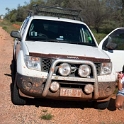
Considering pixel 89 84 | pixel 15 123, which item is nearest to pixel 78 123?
pixel 89 84

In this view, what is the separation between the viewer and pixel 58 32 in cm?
716

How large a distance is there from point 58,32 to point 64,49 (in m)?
1.19

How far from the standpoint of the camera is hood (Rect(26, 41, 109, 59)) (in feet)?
18.8

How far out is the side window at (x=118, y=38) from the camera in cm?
775

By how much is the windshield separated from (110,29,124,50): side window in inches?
25.4

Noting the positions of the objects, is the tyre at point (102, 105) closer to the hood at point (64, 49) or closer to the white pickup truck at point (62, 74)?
the white pickup truck at point (62, 74)

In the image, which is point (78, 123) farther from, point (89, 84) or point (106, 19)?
point (106, 19)

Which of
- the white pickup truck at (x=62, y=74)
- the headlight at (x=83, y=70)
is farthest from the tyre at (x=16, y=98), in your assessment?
the headlight at (x=83, y=70)

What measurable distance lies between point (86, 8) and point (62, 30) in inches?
1476

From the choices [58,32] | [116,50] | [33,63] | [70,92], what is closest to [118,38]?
[116,50]

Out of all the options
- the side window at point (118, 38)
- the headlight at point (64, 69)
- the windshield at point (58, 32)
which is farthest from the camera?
the side window at point (118, 38)

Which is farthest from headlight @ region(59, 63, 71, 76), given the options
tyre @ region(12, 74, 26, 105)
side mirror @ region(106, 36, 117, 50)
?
side mirror @ region(106, 36, 117, 50)

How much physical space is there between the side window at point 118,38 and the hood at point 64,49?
1220 mm

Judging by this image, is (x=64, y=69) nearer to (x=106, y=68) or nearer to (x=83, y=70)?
(x=83, y=70)
